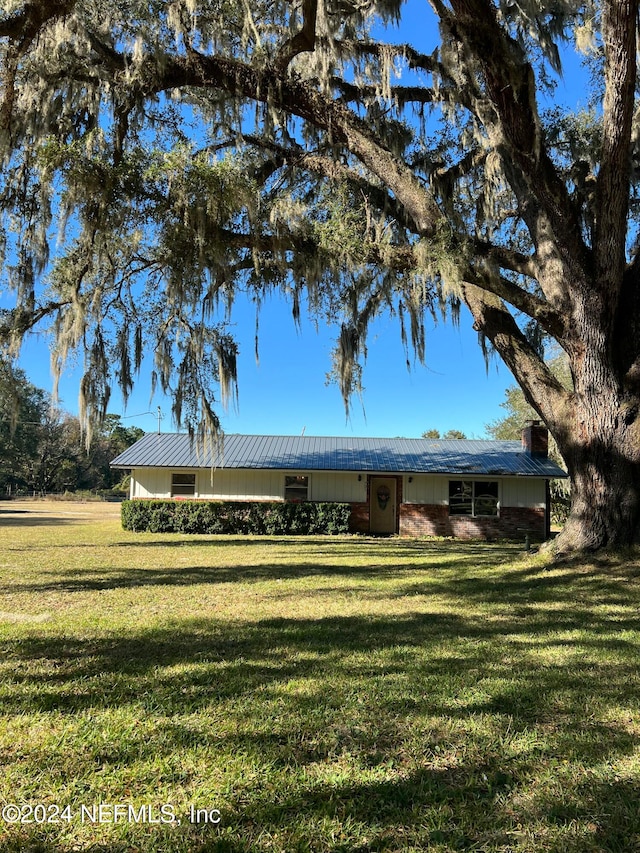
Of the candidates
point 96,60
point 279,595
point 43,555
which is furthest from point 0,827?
point 43,555

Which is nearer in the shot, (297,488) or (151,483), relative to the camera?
(297,488)

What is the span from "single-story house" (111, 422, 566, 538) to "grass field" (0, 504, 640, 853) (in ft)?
38.0

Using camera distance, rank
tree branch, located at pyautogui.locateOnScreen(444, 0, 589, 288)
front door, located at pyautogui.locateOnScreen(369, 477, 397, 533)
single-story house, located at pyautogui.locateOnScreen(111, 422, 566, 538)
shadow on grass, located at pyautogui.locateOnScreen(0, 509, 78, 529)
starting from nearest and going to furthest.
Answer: tree branch, located at pyautogui.locateOnScreen(444, 0, 589, 288) → single-story house, located at pyautogui.locateOnScreen(111, 422, 566, 538) → front door, located at pyautogui.locateOnScreen(369, 477, 397, 533) → shadow on grass, located at pyautogui.locateOnScreen(0, 509, 78, 529)

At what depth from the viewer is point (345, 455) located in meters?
19.6

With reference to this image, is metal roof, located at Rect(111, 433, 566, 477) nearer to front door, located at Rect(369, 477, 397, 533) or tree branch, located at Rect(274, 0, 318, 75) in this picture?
front door, located at Rect(369, 477, 397, 533)

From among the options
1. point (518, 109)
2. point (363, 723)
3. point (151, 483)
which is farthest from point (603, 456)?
point (151, 483)

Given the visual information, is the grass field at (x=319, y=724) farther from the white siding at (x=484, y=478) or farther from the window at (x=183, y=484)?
the window at (x=183, y=484)

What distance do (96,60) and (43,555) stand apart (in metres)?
8.20

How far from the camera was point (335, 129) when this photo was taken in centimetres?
809

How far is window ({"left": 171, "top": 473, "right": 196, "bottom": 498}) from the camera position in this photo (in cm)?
1873

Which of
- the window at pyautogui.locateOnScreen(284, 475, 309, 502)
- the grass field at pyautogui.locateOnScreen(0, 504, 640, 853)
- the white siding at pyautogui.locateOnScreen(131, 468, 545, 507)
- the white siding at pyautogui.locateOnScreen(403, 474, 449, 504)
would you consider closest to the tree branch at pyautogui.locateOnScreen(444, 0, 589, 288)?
the grass field at pyautogui.locateOnScreen(0, 504, 640, 853)

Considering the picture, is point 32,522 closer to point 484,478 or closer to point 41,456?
point 484,478

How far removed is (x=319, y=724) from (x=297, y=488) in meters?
15.8

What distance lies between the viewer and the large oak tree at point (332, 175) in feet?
22.6
